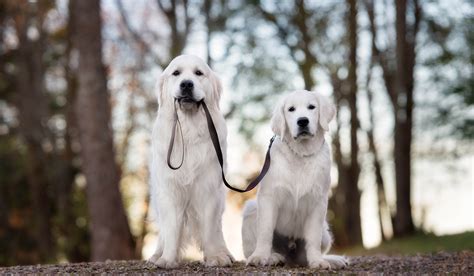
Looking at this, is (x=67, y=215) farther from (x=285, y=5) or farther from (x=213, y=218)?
(x=213, y=218)

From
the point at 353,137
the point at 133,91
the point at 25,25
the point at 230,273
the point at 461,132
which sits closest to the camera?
the point at 230,273

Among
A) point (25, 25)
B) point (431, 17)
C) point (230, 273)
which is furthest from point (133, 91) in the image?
point (230, 273)

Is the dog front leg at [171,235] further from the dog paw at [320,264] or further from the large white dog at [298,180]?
the dog paw at [320,264]

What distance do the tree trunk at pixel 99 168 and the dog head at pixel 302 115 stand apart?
697 cm

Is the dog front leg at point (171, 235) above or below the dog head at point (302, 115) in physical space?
below

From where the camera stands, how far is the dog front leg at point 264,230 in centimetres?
642

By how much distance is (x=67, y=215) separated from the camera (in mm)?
22094

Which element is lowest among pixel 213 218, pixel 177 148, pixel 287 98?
pixel 213 218

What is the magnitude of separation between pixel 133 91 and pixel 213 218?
Result: 676 inches

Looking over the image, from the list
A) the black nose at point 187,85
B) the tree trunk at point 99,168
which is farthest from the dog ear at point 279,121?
the tree trunk at point 99,168

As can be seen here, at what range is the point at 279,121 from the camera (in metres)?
6.50

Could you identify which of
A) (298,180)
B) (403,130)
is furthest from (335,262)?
(403,130)

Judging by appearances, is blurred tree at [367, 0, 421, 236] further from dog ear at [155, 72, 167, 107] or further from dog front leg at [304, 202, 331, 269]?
dog ear at [155, 72, 167, 107]

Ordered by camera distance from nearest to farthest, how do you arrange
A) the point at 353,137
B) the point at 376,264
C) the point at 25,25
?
the point at 376,264 → the point at 353,137 → the point at 25,25
